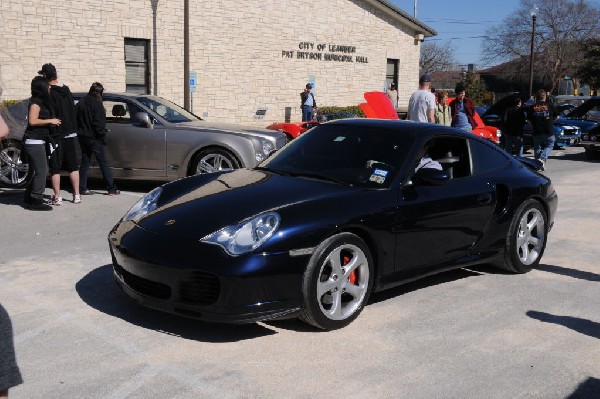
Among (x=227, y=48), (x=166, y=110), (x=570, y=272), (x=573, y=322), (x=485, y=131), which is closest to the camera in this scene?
(x=573, y=322)

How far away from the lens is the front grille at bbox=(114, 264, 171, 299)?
4.31 meters

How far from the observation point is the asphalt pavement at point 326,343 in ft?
12.2

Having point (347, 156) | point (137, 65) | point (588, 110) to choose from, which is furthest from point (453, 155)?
point (588, 110)

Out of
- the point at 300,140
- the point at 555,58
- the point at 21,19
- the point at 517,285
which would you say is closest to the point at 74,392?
the point at 300,140

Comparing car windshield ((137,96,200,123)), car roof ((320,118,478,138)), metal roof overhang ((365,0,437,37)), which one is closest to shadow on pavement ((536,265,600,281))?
car roof ((320,118,478,138))

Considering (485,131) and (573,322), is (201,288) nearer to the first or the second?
(573,322)

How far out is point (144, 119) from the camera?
10164 millimetres

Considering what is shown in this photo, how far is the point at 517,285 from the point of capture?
5.83 metres

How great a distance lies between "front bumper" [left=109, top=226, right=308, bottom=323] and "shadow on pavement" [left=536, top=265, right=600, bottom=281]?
120 inches

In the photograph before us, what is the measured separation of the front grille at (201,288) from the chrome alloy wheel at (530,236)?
Result: 3.06m

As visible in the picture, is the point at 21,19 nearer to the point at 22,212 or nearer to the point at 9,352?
the point at 22,212

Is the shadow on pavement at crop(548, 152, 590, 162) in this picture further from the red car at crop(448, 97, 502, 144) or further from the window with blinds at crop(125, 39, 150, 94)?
the window with blinds at crop(125, 39, 150, 94)

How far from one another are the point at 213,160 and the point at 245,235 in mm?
6044

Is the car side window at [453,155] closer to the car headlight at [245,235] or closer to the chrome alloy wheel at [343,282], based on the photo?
the chrome alloy wheel at [343,282]
